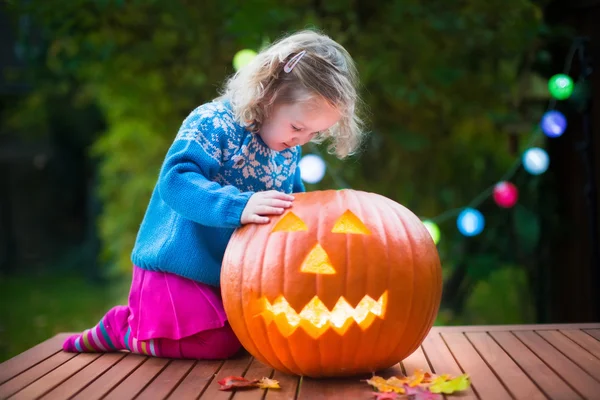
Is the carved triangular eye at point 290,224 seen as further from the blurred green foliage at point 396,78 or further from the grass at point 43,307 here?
the grass at point 43,307

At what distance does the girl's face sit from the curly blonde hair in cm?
2

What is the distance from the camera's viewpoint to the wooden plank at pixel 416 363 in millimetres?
2104

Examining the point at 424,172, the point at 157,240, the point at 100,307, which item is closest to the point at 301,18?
the point at 424,172

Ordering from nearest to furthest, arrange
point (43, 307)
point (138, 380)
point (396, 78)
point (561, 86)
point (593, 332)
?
point (138, 380)
point (593, 332)
point (561, 86)
point (396, 78)
point (43, 307)

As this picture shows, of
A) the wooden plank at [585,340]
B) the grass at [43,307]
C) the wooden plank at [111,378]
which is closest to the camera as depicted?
the wooden plank at [111,378]

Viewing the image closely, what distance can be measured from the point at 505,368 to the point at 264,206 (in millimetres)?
891

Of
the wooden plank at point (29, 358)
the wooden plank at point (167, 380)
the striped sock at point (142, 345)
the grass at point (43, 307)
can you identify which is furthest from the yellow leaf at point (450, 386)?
the grass at point (43, 307)

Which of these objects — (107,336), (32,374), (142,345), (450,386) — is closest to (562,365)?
(450,386)

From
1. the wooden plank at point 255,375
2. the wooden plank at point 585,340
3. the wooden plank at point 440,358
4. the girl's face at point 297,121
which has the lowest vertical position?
the wooden plank at point 585,340

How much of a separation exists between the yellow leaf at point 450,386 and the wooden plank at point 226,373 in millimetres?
557

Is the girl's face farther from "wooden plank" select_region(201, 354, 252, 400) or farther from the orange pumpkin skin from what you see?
"wooden plank" select_region(201, 354, 252, 400)

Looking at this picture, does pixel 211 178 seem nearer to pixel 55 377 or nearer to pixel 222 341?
pixel 222 341

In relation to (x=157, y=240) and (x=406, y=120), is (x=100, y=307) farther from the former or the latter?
(x=157, y=240)

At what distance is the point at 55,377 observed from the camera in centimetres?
208
